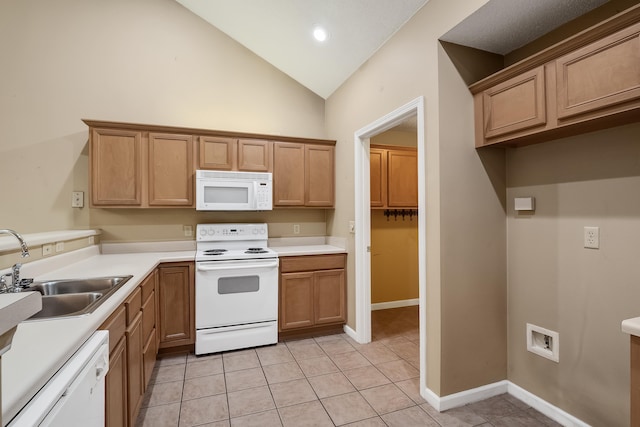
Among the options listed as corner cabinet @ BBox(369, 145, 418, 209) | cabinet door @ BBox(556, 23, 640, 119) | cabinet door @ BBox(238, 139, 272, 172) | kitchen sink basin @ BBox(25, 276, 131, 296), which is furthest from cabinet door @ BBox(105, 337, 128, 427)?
corner cabinet @ BBox(369, 145, 418, 209)

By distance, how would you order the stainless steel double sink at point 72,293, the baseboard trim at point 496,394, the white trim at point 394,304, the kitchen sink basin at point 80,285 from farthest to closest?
the white trim at point 394,304, the baseboard trim at point 496,394, the kitchen sink basin at point 80,285, the stainless steel double sink at point 72,293

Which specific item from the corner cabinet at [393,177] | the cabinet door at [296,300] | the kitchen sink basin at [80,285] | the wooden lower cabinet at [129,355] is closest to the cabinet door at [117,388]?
the wooden lower cabinet at [129,355]

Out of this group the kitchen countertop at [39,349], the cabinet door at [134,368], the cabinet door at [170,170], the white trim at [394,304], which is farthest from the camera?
the white trim at [394,304]

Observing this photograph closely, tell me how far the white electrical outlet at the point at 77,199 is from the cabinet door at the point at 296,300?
2.01 m

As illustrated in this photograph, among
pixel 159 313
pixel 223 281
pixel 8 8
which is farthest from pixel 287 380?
pixel 8 8

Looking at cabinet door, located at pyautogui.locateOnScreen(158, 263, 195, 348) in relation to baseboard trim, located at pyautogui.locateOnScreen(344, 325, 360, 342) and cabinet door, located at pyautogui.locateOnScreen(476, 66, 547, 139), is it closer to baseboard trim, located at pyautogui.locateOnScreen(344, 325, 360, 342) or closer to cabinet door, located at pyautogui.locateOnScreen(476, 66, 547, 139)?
baseboard trim, located at pyautogui.locateOnScreen(344, 325, 360, 342)

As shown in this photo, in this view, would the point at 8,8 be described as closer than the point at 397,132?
Yes

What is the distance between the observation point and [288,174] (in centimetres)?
351

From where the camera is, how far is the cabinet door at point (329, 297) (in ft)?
10.8

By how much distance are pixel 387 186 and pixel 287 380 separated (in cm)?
247

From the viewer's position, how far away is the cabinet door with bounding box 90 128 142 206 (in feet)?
9.41

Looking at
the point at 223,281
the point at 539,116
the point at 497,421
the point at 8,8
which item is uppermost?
the point at 8,8

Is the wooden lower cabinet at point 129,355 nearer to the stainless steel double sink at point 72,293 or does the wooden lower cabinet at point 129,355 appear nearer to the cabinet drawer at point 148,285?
the cabinet drawer at point 148,285

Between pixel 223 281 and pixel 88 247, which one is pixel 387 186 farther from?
pixel 88 247
